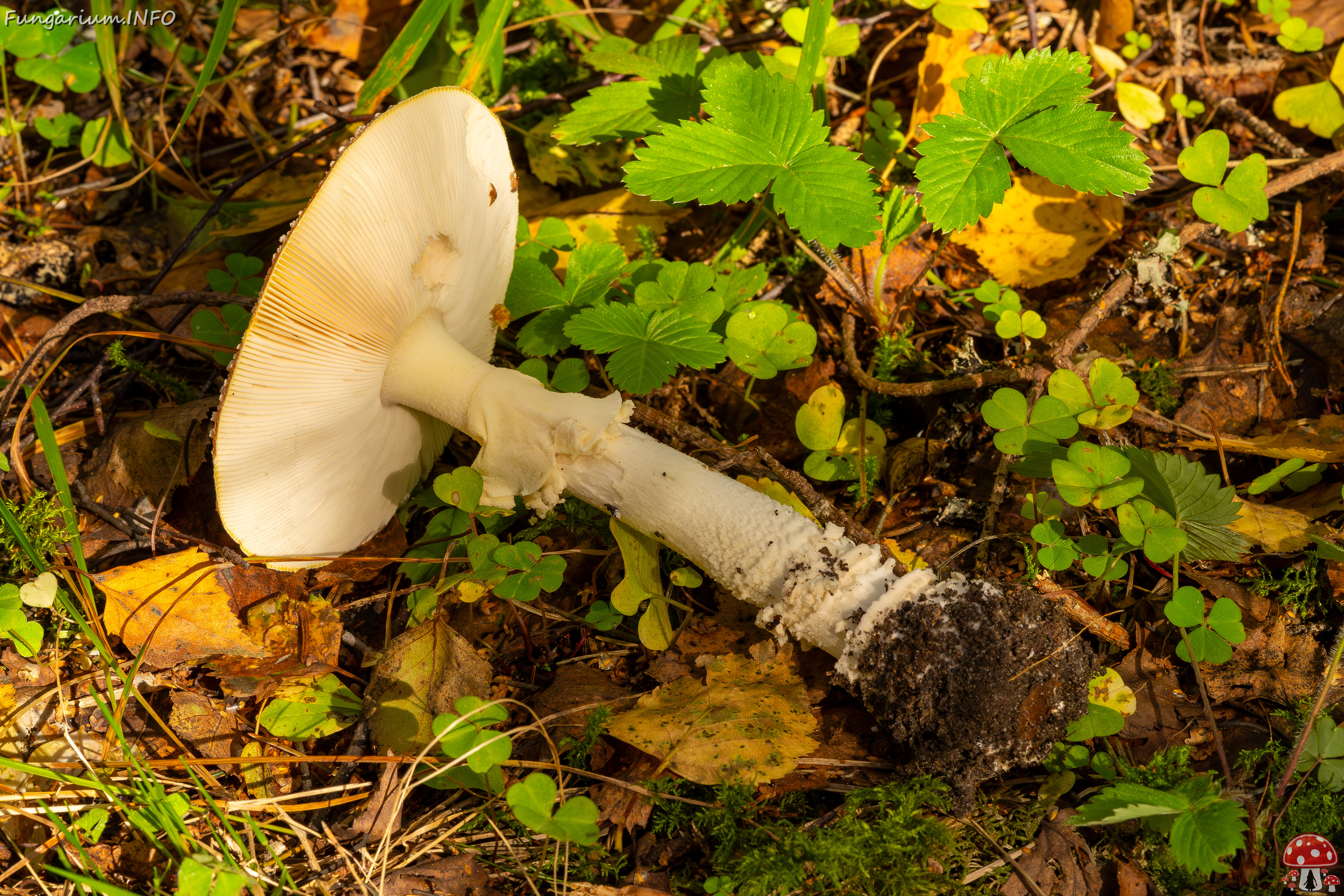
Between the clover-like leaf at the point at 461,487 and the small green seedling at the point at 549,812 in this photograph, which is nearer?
the small green seedling at the point at 549,812

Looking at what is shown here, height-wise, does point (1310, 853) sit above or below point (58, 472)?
below

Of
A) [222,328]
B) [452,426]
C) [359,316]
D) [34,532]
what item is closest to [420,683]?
[452,426]

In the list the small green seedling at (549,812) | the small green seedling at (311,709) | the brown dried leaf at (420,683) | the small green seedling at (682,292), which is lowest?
the small green seedling at (311,709)

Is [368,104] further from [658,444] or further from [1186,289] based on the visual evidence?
[1186,289]

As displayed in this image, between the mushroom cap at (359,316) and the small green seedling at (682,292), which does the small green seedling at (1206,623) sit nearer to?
the small green seedling at (682,292)

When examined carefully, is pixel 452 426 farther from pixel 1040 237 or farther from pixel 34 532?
pixel 1040 237

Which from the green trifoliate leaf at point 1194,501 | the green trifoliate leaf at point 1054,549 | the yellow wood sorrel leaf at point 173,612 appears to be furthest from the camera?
the yellow wood sorrel leaf at point 173,612

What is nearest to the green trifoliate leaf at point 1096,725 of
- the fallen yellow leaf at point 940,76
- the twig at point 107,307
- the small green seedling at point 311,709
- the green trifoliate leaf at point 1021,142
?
the green trifoliate leaf at point 1021,142
